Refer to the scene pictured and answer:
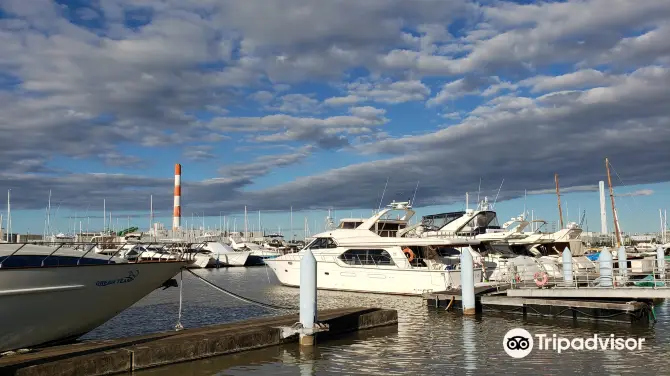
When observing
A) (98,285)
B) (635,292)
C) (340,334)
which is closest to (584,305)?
(635,292)

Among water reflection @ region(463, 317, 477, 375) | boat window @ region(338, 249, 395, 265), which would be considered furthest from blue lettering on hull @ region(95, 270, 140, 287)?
boat window @ region(338, 249, 395, 265)

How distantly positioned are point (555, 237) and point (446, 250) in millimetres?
10274

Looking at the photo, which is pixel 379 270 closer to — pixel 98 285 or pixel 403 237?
pixel 403 237

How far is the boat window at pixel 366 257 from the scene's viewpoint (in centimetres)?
2759

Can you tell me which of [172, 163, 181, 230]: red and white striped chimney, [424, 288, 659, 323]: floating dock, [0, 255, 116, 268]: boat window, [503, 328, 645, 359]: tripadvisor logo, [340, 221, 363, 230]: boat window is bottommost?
[503, 328, 645, 359]: tripadvisor logo

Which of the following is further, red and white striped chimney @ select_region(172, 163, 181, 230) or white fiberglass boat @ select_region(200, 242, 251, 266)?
red and white striped chimney @ select_region(172, 163, 181, 230)

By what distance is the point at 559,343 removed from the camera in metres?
14.7

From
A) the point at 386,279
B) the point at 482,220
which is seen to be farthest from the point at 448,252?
the point at 386,279

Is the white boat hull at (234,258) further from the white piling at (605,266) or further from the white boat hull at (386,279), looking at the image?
the white piling at (605,266)

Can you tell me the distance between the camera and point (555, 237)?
36.5m

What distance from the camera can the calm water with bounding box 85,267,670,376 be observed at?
39.4 ft

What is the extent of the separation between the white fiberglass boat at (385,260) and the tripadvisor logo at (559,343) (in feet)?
30.9

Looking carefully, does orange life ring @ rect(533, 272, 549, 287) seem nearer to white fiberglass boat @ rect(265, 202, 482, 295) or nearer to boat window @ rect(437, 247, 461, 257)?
white fiberglass boat @ rect(265, 202, 482, 295)

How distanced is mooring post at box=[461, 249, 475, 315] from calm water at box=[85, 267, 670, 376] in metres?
0.53
